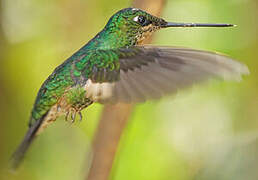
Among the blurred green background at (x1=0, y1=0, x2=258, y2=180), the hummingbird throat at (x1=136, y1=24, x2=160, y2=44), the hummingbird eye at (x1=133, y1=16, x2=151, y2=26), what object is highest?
the hummingbird eye at (x1=133, y1=16, x2=151, y2=26)

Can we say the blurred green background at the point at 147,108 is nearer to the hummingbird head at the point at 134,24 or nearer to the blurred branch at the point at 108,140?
the blurred branch at the point at 108,140

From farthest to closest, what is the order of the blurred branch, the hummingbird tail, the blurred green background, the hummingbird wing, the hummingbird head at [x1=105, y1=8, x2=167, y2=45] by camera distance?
the blurred green background < the blurred branch < the hummingbird tail < the hummingbird head at [x1=105, y1=8, x2=167, y2=45] < the hummingbird wing

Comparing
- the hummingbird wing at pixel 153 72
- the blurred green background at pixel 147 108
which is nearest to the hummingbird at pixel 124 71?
the hummingbird wing at pixel 153 72

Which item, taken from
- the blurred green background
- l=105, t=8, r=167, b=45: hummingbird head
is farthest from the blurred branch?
the blurred green background

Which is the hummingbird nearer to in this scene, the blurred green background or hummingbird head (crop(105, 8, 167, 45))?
hummingbird head (crop(105, 8, 167, 45))

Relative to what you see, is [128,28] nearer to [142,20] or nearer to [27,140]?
[142,20]

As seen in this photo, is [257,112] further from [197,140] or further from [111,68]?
[111,68]

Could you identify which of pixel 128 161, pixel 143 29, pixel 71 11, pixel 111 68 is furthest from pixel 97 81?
pixel 71 11
